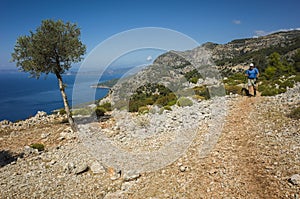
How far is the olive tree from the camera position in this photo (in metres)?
13.6

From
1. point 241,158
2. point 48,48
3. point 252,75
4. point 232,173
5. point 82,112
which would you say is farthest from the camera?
point 82,112

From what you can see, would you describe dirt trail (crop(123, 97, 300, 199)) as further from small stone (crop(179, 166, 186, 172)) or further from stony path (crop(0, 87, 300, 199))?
small stone (crop(179, 166, 186, 172))

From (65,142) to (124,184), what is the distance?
275 inches

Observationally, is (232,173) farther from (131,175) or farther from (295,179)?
(131,175)

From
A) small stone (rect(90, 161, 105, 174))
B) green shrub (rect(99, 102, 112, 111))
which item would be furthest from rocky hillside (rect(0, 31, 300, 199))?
green shrub (rect(99, 102, 112, 111))

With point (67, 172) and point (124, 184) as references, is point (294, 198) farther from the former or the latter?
point (67, 172)

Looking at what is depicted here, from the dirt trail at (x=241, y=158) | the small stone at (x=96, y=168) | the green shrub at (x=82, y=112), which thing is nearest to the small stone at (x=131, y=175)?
the small stone at (x=96, y=168)

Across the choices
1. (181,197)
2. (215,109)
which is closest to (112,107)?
(215,109)

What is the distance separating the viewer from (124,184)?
736 centimetres

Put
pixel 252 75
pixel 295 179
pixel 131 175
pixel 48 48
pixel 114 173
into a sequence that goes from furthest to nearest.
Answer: pixel 252 75
pixel 48 48
pixel 114 173
pixel 131 175
pixel 295 179

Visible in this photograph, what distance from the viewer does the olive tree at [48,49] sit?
13625 mm

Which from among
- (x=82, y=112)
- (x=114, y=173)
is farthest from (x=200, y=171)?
(x=82, y=112)

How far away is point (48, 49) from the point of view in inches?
537

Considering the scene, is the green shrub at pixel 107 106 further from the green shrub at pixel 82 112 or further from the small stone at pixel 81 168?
the small stone at pixel 81 168
